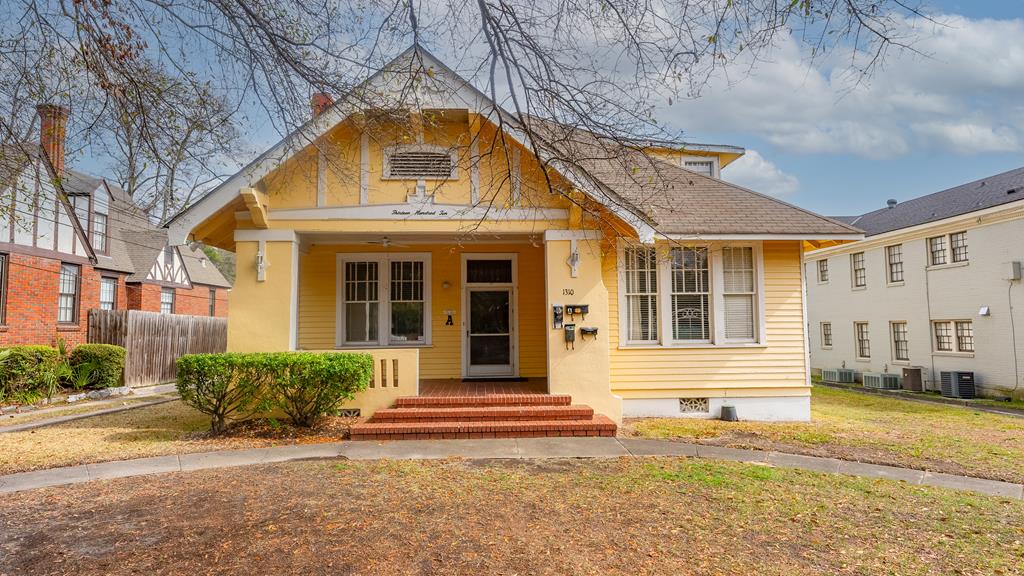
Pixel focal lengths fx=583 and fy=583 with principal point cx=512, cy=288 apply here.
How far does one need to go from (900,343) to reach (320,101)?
20.1 metres

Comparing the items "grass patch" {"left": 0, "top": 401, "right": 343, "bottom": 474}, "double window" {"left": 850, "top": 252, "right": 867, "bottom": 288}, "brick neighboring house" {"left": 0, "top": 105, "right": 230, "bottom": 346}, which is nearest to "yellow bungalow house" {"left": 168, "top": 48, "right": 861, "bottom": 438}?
"grass patch" {"left": 0, "top": 401, "right": 343, "bottom": 474}

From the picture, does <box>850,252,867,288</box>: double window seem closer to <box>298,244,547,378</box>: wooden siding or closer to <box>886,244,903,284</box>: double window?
<box>886,244,903,284</box>: double window

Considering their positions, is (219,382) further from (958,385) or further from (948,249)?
(948,249)

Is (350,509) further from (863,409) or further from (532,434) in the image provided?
(863,409)

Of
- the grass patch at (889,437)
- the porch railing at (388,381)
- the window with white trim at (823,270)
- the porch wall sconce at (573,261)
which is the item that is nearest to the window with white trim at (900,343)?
the window with white trim at (823,270)

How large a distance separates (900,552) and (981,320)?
623 inches

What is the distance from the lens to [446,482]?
237 inches

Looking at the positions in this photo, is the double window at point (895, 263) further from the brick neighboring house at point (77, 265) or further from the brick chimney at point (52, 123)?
the brick chimney at point (52, 123)

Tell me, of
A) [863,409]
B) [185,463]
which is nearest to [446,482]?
[185,463]

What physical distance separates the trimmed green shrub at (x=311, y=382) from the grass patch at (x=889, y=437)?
14.1 feet

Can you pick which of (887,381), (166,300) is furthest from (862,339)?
(166,300)

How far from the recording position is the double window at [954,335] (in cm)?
1694

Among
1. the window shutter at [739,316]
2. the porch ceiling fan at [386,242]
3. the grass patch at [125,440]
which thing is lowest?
the grass patch at [125,440]

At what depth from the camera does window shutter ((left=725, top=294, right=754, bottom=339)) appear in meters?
10.5
